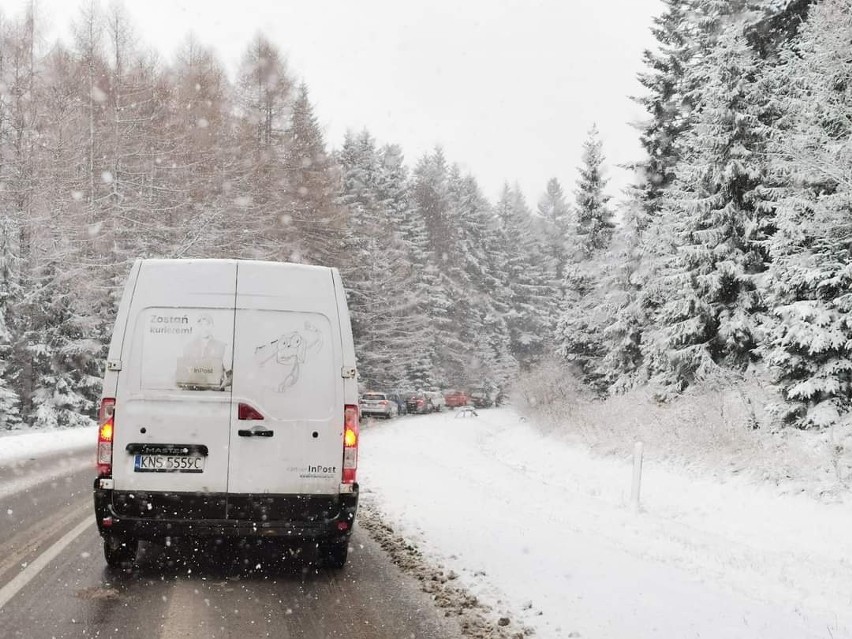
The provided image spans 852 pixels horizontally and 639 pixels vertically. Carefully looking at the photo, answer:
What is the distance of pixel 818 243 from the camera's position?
14.8 metres

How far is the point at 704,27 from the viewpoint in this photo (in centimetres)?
2620

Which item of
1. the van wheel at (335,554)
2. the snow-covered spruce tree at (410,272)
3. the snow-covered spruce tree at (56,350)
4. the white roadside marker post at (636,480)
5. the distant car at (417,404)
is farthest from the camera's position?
the snow-covered spruce tree at (410,272)

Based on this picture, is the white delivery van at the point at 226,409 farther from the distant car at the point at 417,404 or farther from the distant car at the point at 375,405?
the distant car at the point at 417,404

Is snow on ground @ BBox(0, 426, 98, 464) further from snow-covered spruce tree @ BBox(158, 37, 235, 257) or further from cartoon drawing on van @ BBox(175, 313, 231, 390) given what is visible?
cartoon drawing on van @ BBox(175, 313, 231, 390)

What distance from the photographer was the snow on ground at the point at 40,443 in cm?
1683

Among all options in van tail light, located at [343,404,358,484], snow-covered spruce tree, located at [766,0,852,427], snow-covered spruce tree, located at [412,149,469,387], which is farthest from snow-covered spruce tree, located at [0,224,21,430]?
snow-covered spruce tree, located at [412,149,469,387]

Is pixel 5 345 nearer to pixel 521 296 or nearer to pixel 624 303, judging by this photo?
pixel 624 303

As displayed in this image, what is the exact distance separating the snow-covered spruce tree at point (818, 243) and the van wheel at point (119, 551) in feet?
39.9

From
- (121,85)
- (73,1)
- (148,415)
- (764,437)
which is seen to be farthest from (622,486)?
(73,1)

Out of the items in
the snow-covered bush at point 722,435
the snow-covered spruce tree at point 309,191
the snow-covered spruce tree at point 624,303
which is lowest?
the snow-covered bush at point 722,435

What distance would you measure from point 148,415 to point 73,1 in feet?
104

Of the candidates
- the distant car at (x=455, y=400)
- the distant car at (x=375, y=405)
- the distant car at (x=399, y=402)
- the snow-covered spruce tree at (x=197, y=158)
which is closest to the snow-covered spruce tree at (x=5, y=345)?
the snow-covered spruce tree at (x=197, y=158)

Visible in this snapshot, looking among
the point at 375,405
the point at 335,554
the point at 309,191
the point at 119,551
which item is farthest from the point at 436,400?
the point at 119,551

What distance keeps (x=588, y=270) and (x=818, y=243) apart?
1963 cm
